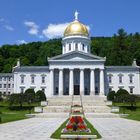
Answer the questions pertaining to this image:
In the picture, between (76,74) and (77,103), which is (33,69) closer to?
(76,74)

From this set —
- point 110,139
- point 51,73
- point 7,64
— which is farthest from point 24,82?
point 110,139

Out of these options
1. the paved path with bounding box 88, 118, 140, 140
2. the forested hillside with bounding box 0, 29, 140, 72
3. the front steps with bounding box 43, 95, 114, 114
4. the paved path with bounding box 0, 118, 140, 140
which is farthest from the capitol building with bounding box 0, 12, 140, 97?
the paved path with bounding box 0, 118, 140, 140

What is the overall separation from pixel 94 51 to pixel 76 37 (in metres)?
36.8

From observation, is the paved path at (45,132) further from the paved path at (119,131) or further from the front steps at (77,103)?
the front steps at (77,103)

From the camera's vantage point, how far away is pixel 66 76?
77375mm

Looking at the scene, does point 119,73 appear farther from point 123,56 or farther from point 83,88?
point 123,56

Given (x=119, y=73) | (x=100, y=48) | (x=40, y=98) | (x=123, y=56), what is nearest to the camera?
(x=40, y=98)

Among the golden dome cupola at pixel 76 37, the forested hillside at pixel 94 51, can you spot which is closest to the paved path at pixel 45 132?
the golden dome cupola at pixel 76 37

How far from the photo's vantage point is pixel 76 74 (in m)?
77.0

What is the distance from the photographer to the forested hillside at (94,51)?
331 feet

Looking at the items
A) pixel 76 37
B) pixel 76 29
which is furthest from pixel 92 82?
pixel 76 29

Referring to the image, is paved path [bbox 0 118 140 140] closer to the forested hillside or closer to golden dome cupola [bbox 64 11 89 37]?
golden dome cupola [bbox 64 11 89 37]

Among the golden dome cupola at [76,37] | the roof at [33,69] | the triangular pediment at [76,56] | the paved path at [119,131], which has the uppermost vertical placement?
the golden dome cupola at [76,37]

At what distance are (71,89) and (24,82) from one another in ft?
46.5
